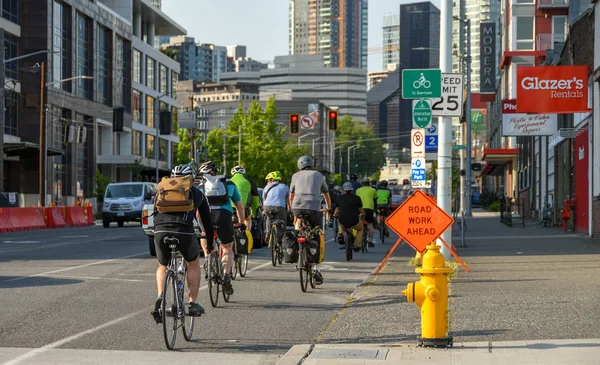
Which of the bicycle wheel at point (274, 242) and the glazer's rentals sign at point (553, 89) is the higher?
the glazer's rentals sign at point (553, 89)

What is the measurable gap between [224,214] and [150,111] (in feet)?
280

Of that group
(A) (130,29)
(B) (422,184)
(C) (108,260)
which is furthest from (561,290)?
(A) (130,29)

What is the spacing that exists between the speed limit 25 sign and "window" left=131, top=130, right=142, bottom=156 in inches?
2909

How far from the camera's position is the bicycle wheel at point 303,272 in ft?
48.6

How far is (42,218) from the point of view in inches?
1823

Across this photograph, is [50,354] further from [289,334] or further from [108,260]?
[108,260]

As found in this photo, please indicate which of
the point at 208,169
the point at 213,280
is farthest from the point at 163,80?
the point at 213,280

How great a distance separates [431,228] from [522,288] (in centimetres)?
226

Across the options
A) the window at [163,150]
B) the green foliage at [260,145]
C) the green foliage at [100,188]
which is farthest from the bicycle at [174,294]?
the window at [163,150]

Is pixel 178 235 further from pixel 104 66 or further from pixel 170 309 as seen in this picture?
pixel 104 66

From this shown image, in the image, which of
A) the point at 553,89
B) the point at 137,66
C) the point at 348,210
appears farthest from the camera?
the point at 137,66

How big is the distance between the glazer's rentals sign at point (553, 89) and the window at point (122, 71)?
190ft

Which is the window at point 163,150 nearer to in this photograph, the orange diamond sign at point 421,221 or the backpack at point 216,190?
the backpack at point 216,190

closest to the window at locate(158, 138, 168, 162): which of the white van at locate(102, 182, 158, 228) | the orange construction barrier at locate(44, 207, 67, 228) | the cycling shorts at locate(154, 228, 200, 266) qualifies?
the orange construction barrier at locate(44, 207, 67, 228)
